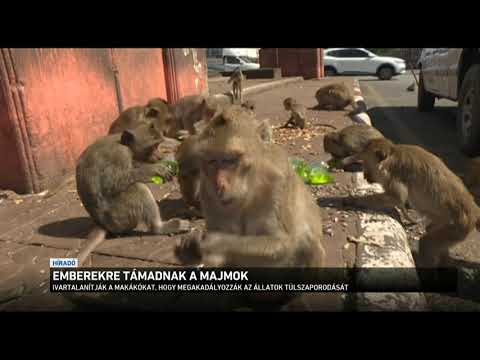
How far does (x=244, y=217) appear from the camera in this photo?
2.25 metres

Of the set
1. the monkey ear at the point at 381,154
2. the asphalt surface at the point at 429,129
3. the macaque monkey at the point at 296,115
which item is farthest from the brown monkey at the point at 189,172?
the macaque monkey at the point at 296,115

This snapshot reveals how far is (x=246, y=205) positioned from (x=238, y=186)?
5.8 inches

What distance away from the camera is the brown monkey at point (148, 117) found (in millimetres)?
5117

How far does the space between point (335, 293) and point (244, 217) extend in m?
0.82

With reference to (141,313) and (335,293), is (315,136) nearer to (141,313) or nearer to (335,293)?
(335,293)

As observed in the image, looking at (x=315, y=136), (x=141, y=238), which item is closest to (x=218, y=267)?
(x=141, y=238)

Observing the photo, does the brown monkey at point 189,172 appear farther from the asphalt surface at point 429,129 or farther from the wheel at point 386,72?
the wheel at point 386,72

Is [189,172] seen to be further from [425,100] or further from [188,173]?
[425,100]

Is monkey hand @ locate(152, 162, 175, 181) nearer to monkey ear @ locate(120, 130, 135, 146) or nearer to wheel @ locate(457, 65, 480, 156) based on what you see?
monkey ear @ locate(120, 130, 135, 146)

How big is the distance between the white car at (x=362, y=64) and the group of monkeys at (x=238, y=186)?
18937mm

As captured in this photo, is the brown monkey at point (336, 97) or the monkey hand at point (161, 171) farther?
the brown monkey at point (336, 97)

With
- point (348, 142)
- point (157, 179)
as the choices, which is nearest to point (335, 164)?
point (348, 142)

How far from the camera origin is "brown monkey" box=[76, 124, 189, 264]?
11.6 feet
